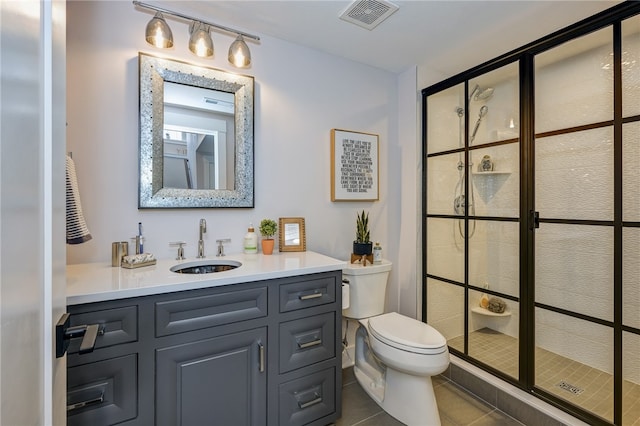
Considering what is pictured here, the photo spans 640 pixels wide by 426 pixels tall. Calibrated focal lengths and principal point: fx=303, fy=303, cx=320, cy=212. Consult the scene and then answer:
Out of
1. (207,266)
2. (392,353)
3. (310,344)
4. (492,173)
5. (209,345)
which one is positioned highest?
(492,173)

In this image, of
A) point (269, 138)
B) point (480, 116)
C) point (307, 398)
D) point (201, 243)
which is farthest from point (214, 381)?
point (480, 116)

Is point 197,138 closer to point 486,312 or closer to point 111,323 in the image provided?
point 111,323

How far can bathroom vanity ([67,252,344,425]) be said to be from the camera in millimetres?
1094

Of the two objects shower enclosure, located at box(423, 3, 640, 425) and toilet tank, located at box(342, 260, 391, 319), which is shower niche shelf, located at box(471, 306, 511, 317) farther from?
toilet tank, located at box(342, 260, 391, 319)

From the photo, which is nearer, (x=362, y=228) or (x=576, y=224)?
(x=576, y=224)

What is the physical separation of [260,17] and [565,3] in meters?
1.60

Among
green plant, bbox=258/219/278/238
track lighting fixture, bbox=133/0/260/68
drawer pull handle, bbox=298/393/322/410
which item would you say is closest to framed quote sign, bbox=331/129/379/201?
green plant, bbox=258/219/278/238

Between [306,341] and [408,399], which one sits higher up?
[306,341]

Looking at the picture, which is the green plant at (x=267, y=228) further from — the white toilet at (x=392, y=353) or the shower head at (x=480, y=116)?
the shower head at (x=480, y=116)

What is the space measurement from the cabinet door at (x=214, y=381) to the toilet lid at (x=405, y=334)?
2.34 feet

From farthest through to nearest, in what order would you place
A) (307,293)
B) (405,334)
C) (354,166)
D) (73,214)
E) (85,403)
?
(354,166) → (405,334) → (307,293) → (73,214) → (85,403)

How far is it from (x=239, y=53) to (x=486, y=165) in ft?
5.77

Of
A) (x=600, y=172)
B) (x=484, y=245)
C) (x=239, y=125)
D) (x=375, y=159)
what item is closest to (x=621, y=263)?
(x=600, y=172)

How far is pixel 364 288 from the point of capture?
199cm
